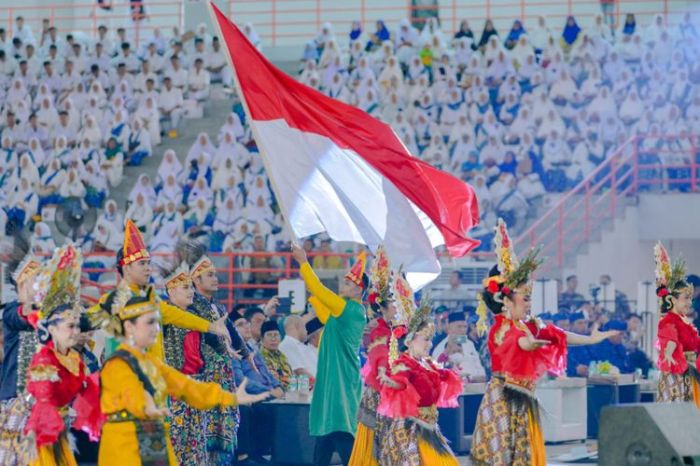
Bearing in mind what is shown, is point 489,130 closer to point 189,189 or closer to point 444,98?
point 444,98

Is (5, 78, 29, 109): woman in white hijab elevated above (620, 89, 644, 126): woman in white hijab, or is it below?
above

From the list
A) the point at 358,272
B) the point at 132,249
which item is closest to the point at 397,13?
the point at 358,272

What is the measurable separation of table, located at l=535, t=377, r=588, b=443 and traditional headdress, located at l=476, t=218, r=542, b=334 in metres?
5.77

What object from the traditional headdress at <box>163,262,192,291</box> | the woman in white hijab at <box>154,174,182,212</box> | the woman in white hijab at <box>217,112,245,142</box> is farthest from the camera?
the woman in white hijab at <box>217,112,245,142</box>

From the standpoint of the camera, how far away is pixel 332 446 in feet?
45.2

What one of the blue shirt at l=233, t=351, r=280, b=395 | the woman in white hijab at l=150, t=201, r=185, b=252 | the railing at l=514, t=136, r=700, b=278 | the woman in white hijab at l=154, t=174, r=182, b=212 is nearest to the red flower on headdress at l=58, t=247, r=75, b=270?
the blue shirt at l=233, t=351, r=280, b=395

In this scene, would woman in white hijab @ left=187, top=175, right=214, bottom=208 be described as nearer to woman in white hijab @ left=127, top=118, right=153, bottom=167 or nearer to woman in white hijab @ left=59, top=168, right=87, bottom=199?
woman in white hijab @ left=59, top=168, right=87, bottom=199

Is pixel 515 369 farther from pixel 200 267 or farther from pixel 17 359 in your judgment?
pixel 17 359

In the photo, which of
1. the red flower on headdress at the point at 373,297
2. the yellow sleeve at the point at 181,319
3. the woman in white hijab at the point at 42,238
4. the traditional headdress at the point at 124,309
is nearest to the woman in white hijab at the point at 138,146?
the woman in white hijab at the point at 42,238

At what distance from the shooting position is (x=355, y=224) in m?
14.1

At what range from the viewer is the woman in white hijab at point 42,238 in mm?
23797

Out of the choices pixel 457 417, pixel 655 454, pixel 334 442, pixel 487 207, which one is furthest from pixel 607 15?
pixel 655 454

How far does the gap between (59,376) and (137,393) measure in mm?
743

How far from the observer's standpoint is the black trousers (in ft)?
45.0
